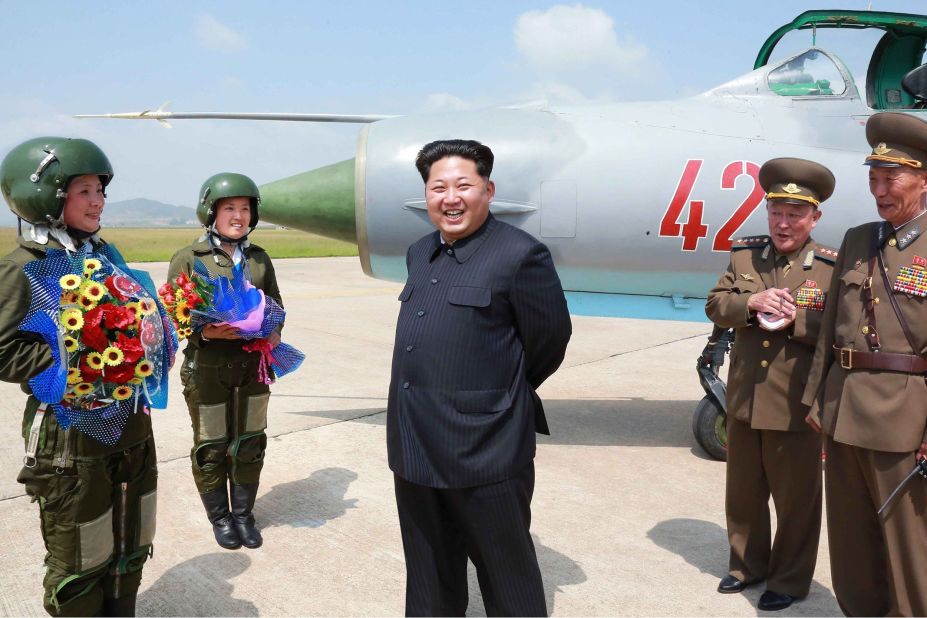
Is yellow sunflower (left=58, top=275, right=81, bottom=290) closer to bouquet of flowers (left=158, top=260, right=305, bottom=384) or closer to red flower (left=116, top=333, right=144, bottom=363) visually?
red flower (left=116, top=333, right=144, bottom=363)

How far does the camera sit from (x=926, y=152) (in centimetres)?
248

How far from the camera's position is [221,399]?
3598 millimetres

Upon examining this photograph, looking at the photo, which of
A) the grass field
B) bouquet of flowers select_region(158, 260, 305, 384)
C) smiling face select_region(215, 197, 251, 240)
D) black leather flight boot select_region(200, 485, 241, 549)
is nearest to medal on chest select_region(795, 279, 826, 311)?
bouquet of flowers select_region(158, 260, 305, 384)

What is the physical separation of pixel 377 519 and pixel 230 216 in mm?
1815

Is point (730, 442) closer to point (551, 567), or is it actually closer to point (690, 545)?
point (690, 545)

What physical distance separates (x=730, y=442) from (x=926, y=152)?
1491 millimetres

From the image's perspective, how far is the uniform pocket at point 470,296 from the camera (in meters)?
2.24

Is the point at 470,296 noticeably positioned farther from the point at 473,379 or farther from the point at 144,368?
the point at 144,368

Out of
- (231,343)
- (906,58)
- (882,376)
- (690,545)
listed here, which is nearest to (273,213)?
(231,343)

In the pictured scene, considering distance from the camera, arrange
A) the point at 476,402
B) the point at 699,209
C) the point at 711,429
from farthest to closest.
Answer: the point at 711,429 < the point at 699,209 < the point at 476,402

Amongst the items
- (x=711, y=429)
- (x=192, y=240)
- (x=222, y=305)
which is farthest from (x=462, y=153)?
(x=192, y=240)

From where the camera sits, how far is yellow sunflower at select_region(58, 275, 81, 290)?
2299 millimetres

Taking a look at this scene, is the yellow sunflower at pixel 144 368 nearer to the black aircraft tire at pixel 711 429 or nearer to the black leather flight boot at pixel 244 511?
the black leather flight boot at pixel 244 511

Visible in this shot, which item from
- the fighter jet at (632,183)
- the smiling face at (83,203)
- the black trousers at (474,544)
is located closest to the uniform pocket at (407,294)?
the black trousers at (474,544)
